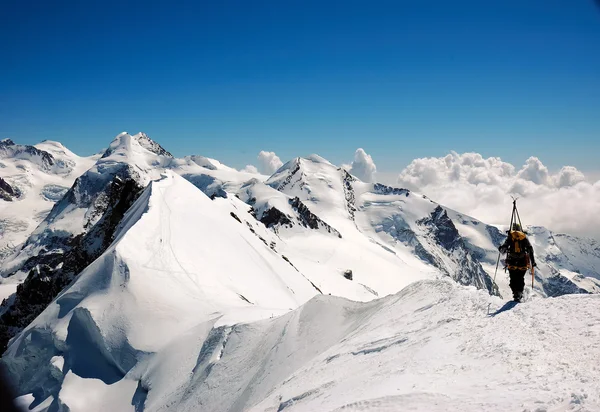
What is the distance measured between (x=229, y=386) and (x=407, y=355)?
8.99 m

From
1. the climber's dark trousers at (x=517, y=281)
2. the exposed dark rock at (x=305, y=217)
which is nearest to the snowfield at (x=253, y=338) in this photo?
the climber's dark trousers at (x=517, y=281)

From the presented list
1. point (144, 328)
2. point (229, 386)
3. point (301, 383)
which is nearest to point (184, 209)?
point (144, 328)

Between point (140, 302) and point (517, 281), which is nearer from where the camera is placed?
point (517, 281)

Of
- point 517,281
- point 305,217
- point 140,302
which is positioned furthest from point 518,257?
point 305,217

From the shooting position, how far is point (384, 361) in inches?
406

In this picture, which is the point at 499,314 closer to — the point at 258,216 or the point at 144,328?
the point at 144,328

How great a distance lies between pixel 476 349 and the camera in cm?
898

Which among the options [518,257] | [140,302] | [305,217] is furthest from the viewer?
[305,217]

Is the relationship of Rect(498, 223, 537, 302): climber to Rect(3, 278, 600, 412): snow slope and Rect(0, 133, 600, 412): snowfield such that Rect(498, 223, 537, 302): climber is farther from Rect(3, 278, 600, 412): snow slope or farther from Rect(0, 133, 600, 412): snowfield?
Rect(3, 278, 600, 412): snow slope

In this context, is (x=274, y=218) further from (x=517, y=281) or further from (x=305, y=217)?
(x=517, y=281)

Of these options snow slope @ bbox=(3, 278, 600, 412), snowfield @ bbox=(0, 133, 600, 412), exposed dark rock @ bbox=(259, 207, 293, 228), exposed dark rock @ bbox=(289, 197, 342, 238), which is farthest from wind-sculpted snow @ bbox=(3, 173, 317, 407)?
exposed dark rock @ bbox=(289, 197, 342, 238)

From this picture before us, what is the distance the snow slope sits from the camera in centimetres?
735

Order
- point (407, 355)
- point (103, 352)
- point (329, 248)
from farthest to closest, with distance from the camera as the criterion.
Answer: point (329, 248), point (103, 352), point (407, 355)

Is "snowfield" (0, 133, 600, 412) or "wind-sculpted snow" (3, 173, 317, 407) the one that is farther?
"wind-sculpted snow" (3, 173, 317, 407)
